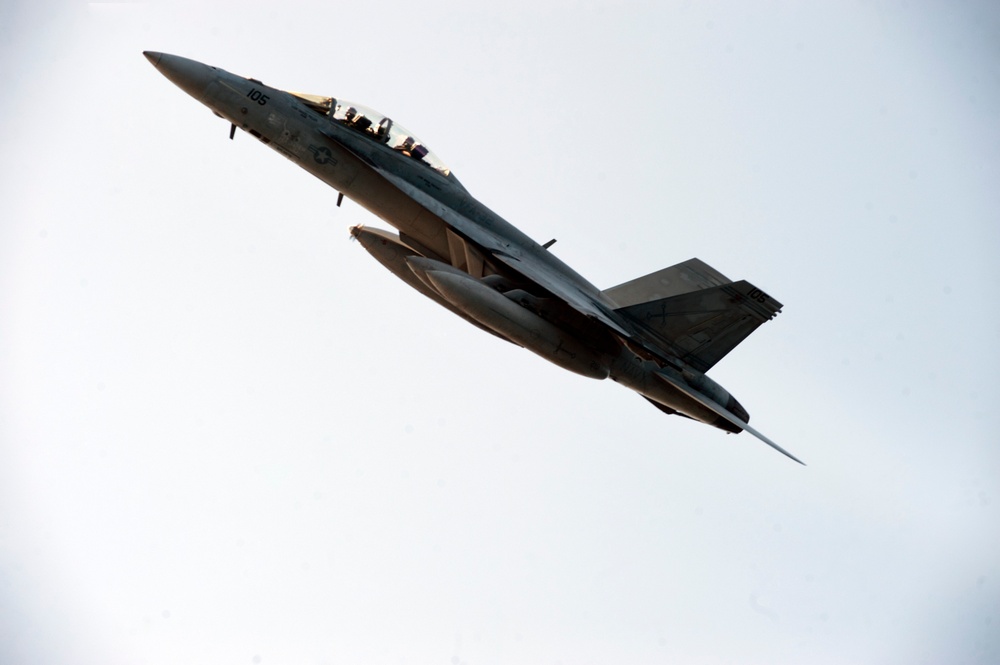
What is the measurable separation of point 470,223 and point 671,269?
4.49 m

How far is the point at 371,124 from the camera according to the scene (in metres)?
20.6

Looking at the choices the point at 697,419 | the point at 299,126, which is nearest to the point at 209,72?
the point at 299,126

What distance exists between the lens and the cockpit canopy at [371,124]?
2031cm

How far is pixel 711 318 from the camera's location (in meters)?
21.6

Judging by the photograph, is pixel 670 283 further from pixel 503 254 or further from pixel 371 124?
pixel 371 124

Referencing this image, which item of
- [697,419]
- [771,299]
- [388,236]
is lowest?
[697,419]

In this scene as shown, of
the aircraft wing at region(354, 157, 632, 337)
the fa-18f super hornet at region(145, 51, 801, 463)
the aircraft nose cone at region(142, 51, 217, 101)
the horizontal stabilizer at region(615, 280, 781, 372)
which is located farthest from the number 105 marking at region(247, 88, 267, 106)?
the horizontal stabilizer at region(615, 280, 781, 372)

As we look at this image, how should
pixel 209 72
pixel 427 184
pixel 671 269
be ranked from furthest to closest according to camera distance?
pixel 671 269 → pixel 427 184 → pixel 209 72

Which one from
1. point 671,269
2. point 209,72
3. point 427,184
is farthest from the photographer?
point 671,269

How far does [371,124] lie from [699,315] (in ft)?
24.5

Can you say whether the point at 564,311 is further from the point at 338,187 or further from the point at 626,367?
the point at 338,187

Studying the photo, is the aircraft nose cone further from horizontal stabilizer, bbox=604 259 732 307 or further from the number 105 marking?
horizontal stabilizer, bbox=604 259 732 307

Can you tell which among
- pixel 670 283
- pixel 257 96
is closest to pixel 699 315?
pixel 670 283

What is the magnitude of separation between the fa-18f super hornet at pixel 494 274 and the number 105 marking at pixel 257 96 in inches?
0.7
